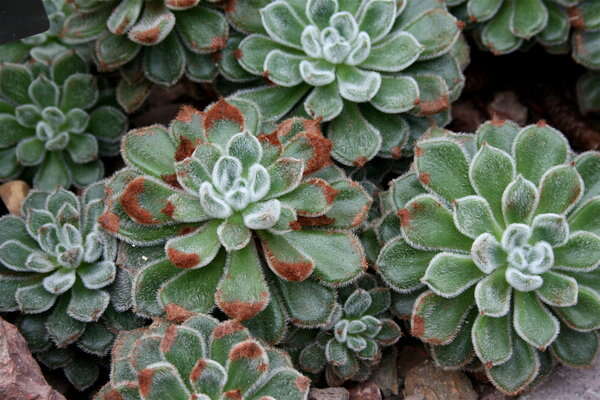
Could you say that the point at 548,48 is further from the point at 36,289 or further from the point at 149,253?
the point at 36,289

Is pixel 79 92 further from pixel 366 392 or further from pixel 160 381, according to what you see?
pixel 366 392

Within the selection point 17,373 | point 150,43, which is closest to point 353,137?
point 150,43

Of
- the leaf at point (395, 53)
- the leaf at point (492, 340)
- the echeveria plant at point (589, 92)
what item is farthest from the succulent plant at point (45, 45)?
the echeveria plant at point (589, 92)

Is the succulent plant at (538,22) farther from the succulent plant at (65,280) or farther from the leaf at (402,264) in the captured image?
the succulent plant at (65,280)

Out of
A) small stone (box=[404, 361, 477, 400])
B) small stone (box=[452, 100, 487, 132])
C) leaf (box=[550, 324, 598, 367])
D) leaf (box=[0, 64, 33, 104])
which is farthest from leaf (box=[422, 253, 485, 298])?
leaf (box=[0, 64, 33, 104])

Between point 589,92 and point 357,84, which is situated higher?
point 357,84

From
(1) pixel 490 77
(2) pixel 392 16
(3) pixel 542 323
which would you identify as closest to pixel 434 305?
(3) pixel 542 323

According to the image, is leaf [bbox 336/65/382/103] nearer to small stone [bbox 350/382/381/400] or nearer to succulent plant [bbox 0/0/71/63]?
small stone [bbox 350/382/381/400]
